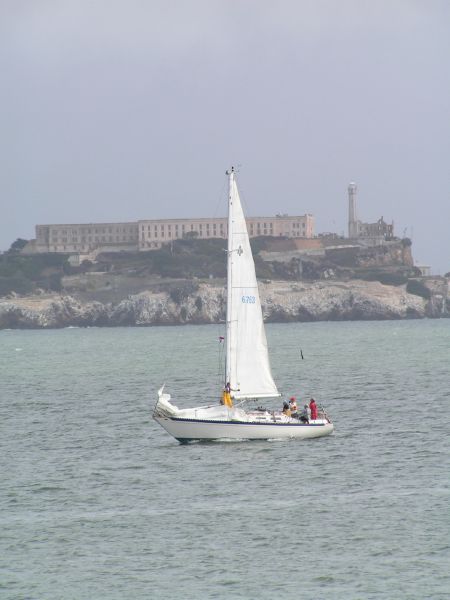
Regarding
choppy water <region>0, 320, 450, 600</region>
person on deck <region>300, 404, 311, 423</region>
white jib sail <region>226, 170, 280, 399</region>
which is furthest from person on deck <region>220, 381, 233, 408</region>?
person on deck <region>300, 404, 311, 423</region>

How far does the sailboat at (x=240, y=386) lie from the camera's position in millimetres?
47312

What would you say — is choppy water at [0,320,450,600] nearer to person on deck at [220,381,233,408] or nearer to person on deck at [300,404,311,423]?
person on deck at [300,404,311,423]

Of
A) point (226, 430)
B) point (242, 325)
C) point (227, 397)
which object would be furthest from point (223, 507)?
point (242, 325)

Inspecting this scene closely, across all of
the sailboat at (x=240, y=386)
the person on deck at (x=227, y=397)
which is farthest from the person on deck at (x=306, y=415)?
the person on deck at (x=227, y=397)

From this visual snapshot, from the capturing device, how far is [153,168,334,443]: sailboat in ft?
155

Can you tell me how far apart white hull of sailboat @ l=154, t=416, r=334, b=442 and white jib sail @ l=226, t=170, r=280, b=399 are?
1575 millimetres

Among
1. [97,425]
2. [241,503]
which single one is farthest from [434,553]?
[97,425]


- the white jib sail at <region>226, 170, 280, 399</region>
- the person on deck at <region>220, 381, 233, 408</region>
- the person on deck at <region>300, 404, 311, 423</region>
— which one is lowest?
the person on deck at <region>300, 404, 311, 423</region>

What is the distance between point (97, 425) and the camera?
5725 cm

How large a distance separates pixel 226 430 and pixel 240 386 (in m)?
2.40

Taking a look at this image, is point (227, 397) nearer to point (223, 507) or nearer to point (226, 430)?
point (226, 430)

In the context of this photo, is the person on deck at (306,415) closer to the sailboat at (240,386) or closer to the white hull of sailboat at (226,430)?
the sailboat at (240,386)

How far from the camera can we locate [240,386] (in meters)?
49.0

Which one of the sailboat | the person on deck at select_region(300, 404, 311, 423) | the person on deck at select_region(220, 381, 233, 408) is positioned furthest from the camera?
the person on deck at select_region(300, 404, 311, 423)
